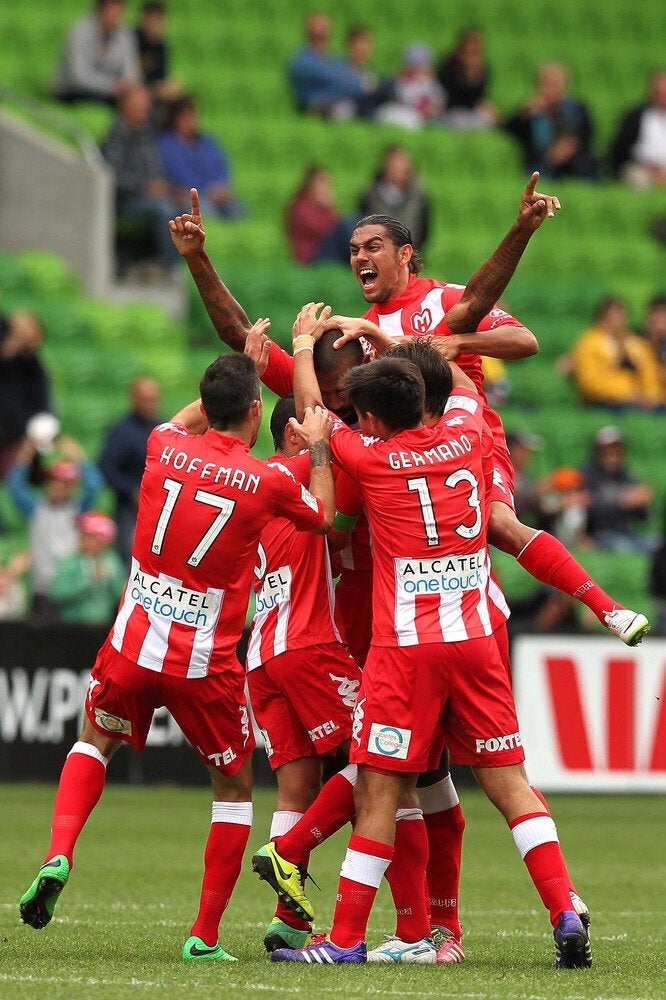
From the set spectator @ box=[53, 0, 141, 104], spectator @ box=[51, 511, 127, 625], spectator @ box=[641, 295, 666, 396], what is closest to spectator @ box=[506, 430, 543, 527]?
spectator @ box=[641, 295, 666, 396]

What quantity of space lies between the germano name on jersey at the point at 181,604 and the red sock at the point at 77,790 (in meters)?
0.57

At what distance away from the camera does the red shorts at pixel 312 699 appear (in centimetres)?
648

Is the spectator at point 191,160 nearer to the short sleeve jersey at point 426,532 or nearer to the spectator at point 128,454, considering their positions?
the spectator at point 128,454

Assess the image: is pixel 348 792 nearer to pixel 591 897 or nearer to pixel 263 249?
pixel 591 897

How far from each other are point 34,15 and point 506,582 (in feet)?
26.9

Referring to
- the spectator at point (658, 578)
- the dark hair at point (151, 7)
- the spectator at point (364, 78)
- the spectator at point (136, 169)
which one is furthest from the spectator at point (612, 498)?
the dark hair at point (151, 7)

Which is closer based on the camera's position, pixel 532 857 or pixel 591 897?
pixel 532 857

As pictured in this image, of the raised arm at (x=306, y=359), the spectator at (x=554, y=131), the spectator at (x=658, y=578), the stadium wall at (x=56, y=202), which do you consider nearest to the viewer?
the raised arm at (x=306, y=359)

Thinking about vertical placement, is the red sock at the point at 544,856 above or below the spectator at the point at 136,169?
below

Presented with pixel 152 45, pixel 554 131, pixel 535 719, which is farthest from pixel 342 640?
pixel 554 131

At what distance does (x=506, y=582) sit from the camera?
14766mm

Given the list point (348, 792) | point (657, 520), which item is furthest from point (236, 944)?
point (657, 520)

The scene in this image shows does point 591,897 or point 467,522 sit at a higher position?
point 467,522

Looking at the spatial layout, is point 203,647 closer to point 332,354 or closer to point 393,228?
point 332,354
